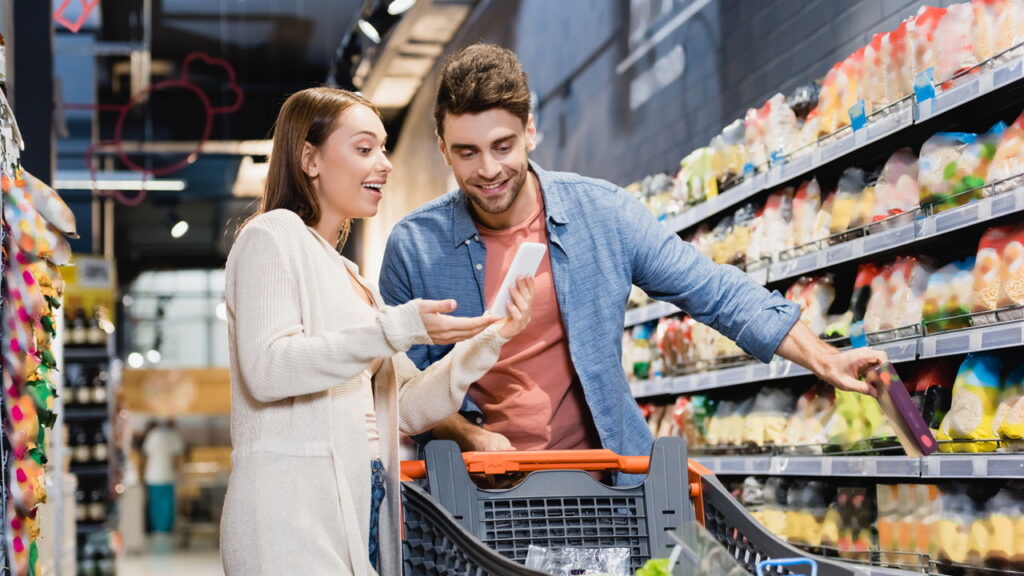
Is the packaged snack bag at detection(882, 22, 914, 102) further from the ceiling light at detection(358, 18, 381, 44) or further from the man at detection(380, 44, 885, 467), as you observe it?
the ceiling light at detection(358, 18, 381, 44)

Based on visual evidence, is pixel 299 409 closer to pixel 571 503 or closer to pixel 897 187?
pixel 571 503

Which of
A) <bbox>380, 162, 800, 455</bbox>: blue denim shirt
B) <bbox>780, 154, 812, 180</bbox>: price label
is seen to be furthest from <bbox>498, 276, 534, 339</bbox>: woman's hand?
<bbox>780, 154, 812, 180</bbox>: price label

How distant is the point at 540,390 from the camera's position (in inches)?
96.9

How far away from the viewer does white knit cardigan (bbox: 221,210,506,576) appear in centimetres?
179

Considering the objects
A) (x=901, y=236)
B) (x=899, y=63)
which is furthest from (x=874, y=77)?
(x=901, y=236)

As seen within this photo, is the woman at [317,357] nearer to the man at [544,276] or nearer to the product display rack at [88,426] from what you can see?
the man at [544,276]

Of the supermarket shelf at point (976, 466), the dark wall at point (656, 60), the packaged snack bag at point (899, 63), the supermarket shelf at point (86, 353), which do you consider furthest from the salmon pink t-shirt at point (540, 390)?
the supermarket shelf at point (86, 353)

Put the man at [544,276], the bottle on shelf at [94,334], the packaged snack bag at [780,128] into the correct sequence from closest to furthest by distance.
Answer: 1. the man at [544,276]
2. the packaged snack bag at [780,128]
3. the bottle on shelf at [94,334]

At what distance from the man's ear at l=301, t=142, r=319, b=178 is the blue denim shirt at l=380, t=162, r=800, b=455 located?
0.52 m

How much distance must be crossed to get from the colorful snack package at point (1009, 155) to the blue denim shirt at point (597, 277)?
853 millimetres

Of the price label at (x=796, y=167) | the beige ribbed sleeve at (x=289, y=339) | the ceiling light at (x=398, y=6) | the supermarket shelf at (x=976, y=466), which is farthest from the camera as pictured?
the ceiling light at (x=398, y=6)

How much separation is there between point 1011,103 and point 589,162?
4.45 meters

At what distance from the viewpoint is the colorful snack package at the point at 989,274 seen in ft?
9.73

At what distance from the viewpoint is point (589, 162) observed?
749cm
